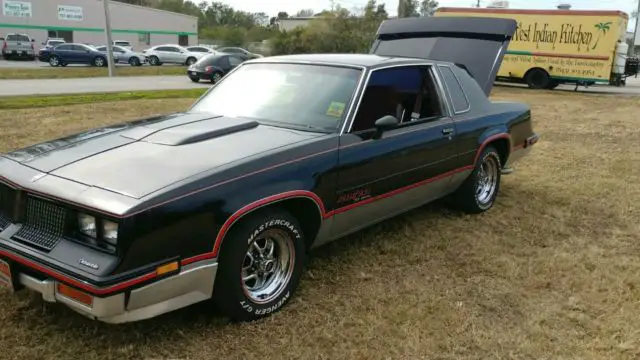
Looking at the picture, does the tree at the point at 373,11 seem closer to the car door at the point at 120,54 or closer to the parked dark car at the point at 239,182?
the car door at the point at 120,54

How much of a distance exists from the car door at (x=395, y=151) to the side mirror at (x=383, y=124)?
0.03 metres

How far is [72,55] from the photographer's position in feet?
104

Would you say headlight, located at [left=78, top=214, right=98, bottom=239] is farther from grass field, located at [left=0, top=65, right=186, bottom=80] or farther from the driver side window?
grass field, located at [left=0, top=65, right=186, bottom=80]

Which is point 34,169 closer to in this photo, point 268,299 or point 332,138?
point 268,299

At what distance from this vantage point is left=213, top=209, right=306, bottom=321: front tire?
3.12 metres

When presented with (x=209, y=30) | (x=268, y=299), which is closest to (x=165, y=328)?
(x=268, y=299)

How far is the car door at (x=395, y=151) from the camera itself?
3.86m

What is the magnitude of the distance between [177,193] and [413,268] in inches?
84.4

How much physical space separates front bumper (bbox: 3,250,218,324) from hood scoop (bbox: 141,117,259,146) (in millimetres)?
948

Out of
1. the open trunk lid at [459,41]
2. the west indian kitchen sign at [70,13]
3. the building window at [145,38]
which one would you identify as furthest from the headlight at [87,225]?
the building window at [145,38]

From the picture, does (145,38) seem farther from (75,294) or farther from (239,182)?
(75,294)

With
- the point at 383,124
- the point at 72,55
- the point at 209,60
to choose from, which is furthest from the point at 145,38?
the point at 383,124

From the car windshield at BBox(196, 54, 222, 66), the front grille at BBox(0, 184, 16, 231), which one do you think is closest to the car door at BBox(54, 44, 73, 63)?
the car windshield at BBox(196, 54, 222, 66)

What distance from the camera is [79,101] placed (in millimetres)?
12867
